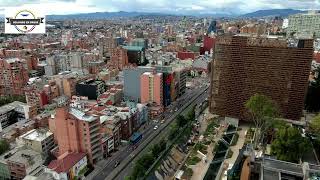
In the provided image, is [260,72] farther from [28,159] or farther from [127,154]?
[28,159]

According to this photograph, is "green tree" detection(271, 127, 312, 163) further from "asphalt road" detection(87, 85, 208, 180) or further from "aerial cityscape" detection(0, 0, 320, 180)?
"asphalt road" detection(87, 85, 208, 180)

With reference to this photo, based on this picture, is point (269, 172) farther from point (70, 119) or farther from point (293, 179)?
point (70, 119)

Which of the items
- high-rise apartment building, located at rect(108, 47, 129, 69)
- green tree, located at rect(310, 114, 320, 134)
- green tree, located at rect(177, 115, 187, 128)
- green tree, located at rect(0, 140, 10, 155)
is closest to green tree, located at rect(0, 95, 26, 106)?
green tree, located at rect(0, 140, 10, 155)

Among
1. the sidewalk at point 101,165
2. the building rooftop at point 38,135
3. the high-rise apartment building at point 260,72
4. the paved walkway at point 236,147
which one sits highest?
the high-rise apartment building at point 260,72

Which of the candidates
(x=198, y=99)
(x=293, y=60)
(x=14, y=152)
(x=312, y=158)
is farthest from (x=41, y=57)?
(x=312, y=158)

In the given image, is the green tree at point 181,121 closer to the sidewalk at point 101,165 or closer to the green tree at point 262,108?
the sidewalk at point 101,165

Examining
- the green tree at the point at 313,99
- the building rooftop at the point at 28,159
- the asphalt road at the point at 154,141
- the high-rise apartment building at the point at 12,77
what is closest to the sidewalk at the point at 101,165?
the asphalt road at the point at 154,141

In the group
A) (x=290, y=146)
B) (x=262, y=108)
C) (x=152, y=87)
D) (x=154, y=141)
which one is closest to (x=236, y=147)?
(x=262, y=108)

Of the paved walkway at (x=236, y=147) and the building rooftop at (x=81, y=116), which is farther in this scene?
the paved walkway at (x=236, y=147)
